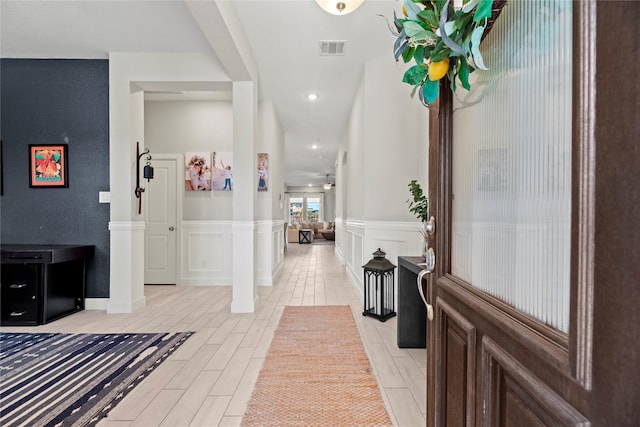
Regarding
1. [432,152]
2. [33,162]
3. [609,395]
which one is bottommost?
[609,395]

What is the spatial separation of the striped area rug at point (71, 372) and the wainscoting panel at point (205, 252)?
1966 millimetres

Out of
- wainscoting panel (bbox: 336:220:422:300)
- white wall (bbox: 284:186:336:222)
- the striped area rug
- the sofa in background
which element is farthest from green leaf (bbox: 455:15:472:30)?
white wall (bbox: 284:186:336:222)

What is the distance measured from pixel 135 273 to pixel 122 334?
2.74 feet

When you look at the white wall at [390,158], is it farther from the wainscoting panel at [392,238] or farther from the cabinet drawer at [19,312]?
the cabinet drawer at [19,312]

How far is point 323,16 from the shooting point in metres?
2.71

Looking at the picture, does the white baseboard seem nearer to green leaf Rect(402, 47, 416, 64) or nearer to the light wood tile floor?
the light wood tile floor

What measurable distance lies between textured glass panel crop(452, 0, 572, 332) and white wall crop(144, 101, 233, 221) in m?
4.26

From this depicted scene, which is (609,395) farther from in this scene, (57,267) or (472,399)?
(57,267)

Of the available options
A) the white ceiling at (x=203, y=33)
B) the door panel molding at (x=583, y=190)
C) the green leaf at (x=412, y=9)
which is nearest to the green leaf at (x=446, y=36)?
the green leaf at (x=412, y=9)

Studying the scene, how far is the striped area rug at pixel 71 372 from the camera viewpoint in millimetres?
1650

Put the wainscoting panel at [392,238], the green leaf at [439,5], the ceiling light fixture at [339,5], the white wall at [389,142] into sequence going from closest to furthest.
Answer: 1. the green leaf at [439,5]
2. the ceiling light fixture at [339,5]
3. the wainscoting panel at [392,238]
4. the white wall at [389,142]

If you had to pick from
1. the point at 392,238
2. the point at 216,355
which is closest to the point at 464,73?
the point at 216,355

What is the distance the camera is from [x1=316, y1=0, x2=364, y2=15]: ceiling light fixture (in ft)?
7.75

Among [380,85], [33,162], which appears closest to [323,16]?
[380,85]
